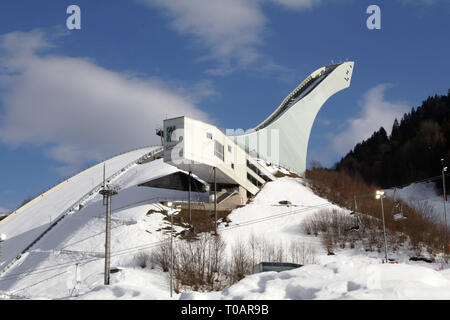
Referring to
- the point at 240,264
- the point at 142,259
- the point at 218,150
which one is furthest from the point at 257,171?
the point at 142,259

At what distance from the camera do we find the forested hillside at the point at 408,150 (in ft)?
252

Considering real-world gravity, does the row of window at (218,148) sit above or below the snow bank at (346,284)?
above

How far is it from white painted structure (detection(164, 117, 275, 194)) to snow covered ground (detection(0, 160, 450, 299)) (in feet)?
10.6

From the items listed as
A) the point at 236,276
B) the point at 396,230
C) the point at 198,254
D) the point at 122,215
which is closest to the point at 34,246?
the point at 122,215

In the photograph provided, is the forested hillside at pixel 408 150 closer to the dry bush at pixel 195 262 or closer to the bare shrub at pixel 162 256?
the dry bush at pixel 195 262

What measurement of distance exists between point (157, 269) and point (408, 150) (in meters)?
66.2

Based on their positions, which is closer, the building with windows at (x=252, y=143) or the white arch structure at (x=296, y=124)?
the building with windows at (x=252, y=143)

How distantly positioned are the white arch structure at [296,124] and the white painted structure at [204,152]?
15.5m

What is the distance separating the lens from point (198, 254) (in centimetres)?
2952

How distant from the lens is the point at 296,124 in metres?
72.9

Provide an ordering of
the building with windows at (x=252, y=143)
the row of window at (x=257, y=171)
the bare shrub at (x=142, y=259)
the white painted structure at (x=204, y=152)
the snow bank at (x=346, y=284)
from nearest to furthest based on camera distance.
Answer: the snow bank at (x=346, y=284), the bare shrub at (x=142, y=259), the white painted structure at (x=204, y=152), the building with windows at (x=252, y=143), the row of window at (x=257, y=171)

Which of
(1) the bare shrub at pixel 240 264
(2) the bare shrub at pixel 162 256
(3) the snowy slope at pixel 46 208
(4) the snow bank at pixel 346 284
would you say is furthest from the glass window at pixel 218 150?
(4) the snow bank at pixel 346 284
